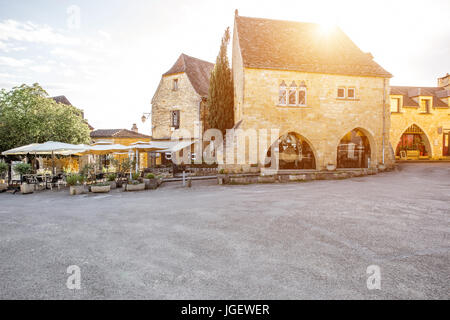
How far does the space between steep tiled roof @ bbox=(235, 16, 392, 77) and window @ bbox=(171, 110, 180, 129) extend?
10.2 m

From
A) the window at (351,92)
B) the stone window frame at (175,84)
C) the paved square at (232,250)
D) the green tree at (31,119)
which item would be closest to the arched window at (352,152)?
the window at (351,92)

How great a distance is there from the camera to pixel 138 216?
25.7ft

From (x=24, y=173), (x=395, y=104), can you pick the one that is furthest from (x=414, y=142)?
(x=24, y=173)

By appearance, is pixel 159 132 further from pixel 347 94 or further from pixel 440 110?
pixel 440 110

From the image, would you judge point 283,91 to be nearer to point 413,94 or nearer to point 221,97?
point 221,97

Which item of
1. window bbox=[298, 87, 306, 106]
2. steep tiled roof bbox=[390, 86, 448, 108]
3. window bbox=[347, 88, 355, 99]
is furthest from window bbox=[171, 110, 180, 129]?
steep tiled roof bbox=[390, 86, 448, 108]

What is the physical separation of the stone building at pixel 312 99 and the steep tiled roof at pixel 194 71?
7363 mm

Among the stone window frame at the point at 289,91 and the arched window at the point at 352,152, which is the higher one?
the stone window frame at the point at 289,91

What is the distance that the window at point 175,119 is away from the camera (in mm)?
26047

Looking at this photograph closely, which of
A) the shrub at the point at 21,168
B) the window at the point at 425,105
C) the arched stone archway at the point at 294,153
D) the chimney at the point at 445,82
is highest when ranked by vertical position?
the chimney at the point at 445,82

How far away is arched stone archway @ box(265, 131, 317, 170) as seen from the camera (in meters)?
19.2

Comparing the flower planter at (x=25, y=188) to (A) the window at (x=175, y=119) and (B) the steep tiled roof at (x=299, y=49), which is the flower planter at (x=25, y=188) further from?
(B) the steep tiled roof at (x=299, y=49)

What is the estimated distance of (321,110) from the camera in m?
18.1
